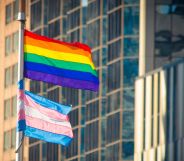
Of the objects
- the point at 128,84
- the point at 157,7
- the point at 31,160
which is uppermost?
the point at 157,7

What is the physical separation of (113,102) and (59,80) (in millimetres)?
74758

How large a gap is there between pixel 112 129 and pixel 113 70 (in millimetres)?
5858

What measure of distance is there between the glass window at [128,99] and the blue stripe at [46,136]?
243ft

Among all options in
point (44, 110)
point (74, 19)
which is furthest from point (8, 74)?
point (44, 110)

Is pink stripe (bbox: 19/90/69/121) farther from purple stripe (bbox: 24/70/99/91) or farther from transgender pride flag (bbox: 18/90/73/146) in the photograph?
purple stripe (bbox: 24/70/99/91)

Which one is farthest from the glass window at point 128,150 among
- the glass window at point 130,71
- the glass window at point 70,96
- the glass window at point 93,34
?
the glass window at point 93,34

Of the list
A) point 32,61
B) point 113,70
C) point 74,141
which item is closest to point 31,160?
point 74,141

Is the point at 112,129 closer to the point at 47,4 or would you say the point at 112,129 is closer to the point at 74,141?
the point at 74,141

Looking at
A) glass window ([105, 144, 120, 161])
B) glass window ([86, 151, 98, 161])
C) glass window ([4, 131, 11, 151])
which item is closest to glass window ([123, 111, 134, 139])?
glass window ([105, 144, 120, 161])

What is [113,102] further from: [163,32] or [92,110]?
[163,32]

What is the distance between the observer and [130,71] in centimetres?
11000

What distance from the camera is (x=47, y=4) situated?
119m

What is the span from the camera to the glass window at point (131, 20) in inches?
4313

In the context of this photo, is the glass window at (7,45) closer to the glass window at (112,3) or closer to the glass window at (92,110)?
the glass window at (92,110)
